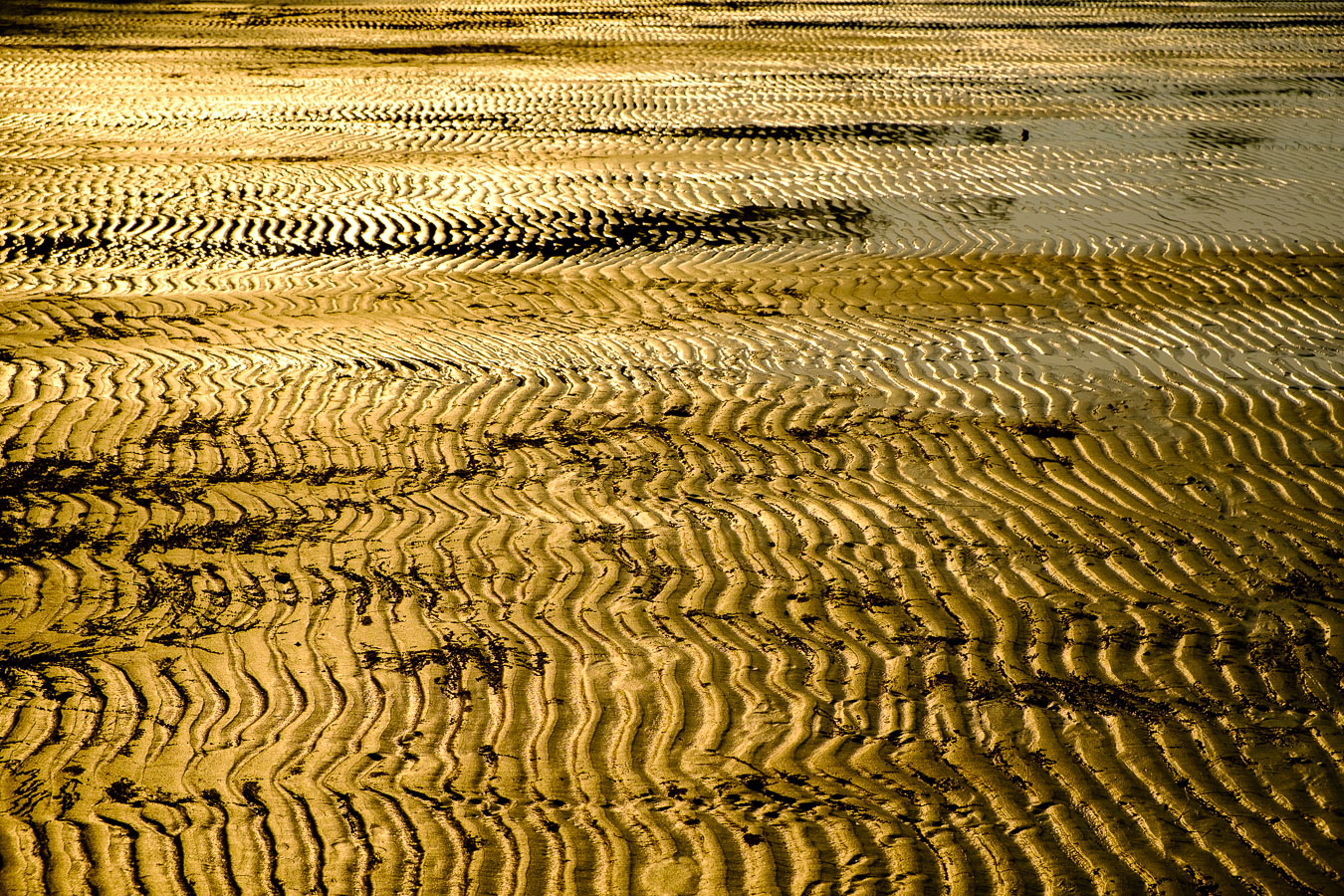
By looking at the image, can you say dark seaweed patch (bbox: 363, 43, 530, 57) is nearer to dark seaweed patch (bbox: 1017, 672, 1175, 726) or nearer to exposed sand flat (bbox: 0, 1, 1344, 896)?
exposed sand flat (bbox: 0, 1, 1344, 896)

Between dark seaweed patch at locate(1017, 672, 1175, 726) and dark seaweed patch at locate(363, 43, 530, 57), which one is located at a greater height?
dark seaweed patch at locate(363, 43, 530, 57)

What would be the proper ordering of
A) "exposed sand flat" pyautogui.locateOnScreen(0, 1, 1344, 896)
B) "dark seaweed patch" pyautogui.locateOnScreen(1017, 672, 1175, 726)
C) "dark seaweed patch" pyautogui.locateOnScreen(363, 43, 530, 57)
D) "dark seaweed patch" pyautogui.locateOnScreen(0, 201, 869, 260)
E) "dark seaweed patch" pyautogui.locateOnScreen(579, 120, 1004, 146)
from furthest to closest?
1. "dark seaweed patch" pyautogui.locateOnScreen(363, 43, 530, 57)
2. "dark seaweed patch" pyautogui.locateOnScreen(579, 120, 1004, 146)
3. "dark seaweed patch" pyautogui.locateOnScreen(0, 201, 869, 260)
4. "dark seaweed patch" pyautogui.locateOnScreen(1017, 672, 1175, 726)
5. "exposed sand flat" pyautogui.locateOnScreen(0, 1, 1344, 896)

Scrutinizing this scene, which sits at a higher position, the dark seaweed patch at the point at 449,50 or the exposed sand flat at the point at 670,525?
the dark seaweed patch at the point at 449,50

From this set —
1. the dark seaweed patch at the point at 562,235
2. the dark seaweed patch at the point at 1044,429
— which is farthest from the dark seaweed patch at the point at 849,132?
the dark seaweed patch at the point at 1044,429

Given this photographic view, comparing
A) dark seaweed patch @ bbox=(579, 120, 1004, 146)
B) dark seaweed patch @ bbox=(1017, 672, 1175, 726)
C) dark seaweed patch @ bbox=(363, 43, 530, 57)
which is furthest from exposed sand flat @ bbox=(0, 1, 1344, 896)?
dark seaweed patch @ bbox=(363, 43, 530, 57)

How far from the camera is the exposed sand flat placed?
4.45 metres

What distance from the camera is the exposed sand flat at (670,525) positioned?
14.6ft

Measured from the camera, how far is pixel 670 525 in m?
6.78

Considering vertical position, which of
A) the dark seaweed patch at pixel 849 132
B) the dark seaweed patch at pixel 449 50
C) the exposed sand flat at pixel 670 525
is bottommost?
the exposed sand flat at pixel 670 525

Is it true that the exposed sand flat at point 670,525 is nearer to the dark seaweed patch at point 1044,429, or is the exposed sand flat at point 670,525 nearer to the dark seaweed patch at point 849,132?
the dark seaweed patch at point 1044,429

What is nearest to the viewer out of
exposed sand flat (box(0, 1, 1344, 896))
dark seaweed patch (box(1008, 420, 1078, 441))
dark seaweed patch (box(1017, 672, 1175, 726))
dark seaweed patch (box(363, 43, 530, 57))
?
exposed sand flat (box(0, 1, 1344, 896))

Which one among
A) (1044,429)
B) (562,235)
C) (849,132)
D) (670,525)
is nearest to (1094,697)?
(670,525)

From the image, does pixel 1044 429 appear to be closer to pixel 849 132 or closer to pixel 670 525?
pixel 670 525

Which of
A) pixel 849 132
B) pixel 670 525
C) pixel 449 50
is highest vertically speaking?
pixel 449 50
